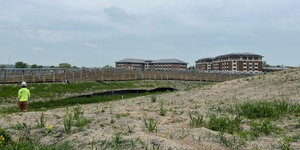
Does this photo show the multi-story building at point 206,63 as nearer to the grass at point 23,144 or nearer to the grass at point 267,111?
the grass at point 267,111

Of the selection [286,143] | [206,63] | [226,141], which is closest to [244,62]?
[206,63]

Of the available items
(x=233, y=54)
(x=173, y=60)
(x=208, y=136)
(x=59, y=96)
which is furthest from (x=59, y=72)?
(x=173, y=60)

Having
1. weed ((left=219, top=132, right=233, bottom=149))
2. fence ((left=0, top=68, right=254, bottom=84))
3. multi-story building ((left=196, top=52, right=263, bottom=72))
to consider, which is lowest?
weed ((left=219, top=132, right=233, bottom=149))

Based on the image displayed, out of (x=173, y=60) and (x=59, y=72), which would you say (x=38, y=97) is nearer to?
(x=59, y=72)

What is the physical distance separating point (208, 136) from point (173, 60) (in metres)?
168

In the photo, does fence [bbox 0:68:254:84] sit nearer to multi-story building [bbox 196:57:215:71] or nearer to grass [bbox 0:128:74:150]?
grass [bbox 0:128:74:150]

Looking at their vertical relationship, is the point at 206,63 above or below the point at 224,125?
above

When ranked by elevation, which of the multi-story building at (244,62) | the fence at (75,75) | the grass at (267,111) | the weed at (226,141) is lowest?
the weed at (226,141)

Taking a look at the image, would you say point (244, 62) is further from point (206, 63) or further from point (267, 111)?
point (267, 111)

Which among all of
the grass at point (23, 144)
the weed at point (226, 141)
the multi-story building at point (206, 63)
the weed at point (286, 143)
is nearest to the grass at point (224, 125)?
the weed at point (226, 141)

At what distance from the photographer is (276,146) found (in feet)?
19.4

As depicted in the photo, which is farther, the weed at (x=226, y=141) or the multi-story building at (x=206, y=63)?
the multi-story building at (x=206, y=63)

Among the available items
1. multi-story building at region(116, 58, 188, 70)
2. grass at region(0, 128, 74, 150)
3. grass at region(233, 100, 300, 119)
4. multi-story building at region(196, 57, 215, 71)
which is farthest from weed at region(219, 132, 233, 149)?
multi-story building at region(116, 58, 188, 70)

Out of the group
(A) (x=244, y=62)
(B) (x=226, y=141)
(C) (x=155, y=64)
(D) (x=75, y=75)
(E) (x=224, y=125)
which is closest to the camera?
(B) (x=226, y=141)
